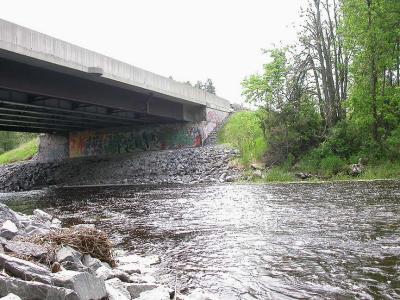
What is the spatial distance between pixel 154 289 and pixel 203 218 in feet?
20.9

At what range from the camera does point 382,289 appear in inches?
199

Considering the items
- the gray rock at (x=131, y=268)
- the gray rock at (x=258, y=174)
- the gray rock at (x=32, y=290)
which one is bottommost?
the gray rock at (x=131, y=268)

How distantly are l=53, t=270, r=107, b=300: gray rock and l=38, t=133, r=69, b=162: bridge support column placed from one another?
42456 mm

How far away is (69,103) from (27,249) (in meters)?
24.5

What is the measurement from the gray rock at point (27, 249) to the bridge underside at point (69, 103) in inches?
679

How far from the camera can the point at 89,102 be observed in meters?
26.2

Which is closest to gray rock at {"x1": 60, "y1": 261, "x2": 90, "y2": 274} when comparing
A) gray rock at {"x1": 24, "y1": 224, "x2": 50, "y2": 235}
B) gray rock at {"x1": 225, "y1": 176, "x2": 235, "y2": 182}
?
gray rock at {"x1": 24, "y1": 224, "x2": 50, "y2": 235}

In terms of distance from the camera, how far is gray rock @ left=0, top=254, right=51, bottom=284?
13.3ft

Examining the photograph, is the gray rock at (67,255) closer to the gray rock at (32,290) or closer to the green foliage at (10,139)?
the gray rock at (32,290)

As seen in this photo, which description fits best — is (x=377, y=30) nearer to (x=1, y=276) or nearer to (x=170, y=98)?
(x=170, y=98)

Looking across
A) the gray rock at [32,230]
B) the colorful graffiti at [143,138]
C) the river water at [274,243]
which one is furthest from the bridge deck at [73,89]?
the gray rock at [32,230]

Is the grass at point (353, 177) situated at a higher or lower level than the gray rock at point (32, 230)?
higher

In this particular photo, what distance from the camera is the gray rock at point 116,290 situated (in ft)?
14.8

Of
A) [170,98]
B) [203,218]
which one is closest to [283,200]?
[203,218]
